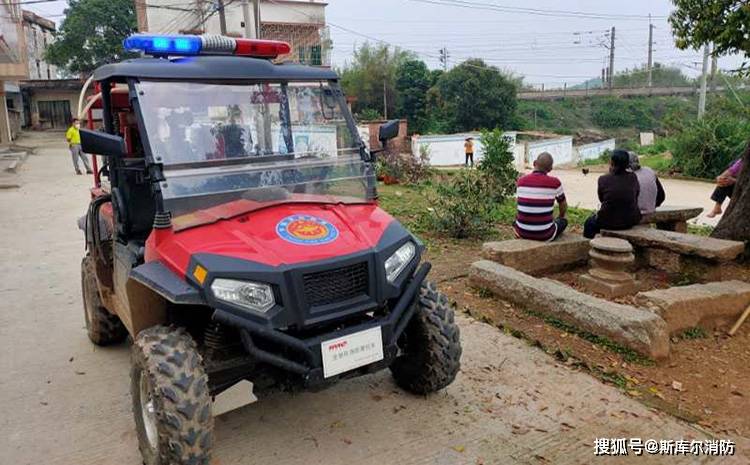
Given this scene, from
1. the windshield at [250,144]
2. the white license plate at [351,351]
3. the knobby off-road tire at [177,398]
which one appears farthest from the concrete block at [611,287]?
the knobby off-road tire at [177,398]

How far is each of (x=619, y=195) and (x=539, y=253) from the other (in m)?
1.06

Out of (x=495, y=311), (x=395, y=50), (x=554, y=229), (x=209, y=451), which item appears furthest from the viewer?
(x=395, y=50)

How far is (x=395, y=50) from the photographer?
145ft

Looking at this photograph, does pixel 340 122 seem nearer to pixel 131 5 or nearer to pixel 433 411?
pixel 433 411

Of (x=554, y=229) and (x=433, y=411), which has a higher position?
(x=554, y=229)

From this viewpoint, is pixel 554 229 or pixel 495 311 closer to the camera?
pixel 495 311

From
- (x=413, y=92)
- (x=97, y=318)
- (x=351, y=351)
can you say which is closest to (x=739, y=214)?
(x=351, y=351)

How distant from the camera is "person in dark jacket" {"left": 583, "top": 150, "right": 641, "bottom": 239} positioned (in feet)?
20.5

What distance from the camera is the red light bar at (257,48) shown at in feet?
12.4

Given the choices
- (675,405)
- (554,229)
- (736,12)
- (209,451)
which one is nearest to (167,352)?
Answer: (209,451)

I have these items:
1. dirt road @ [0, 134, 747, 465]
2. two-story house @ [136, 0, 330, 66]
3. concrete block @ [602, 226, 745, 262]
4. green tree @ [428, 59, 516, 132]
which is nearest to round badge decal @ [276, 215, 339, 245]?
dirt road @ [0, 134, 747, 465]

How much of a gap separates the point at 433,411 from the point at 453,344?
1.54 ft

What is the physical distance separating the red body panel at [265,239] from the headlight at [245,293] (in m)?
0.12

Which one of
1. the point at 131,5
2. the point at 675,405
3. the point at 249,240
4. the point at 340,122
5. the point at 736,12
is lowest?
the point at 675,405
